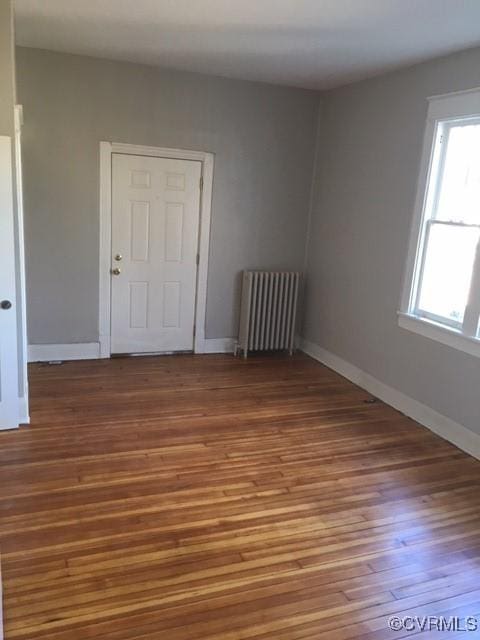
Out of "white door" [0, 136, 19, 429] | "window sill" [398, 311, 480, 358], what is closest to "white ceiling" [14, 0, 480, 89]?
"white door" [0, 136, 19, 429]

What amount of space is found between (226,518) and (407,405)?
212 cm

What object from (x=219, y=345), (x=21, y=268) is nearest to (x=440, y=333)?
(x=219, y=345)

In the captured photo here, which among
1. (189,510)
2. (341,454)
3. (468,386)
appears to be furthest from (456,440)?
(189,510)

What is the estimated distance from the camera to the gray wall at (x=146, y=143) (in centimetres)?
454

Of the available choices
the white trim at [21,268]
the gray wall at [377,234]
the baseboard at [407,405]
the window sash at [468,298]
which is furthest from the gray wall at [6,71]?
the baseboard at [407,405]

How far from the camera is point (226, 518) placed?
2746 millimetres

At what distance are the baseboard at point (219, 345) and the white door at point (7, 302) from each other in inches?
93.0

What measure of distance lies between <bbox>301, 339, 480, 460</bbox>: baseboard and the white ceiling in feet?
8.56

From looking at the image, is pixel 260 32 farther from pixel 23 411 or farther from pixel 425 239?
pixel 23 411

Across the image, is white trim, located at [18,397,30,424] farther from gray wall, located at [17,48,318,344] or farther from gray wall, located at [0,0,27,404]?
gray wall, located at [17,48,318,344]

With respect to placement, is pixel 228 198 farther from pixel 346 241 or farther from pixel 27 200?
pixel 27 200

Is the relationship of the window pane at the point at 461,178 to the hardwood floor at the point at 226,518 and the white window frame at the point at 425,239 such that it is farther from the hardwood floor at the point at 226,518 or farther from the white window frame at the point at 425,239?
the hardwood floor at the point at 226,518

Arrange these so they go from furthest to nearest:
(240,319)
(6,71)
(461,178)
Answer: (240,319), (461,178), (6,71)

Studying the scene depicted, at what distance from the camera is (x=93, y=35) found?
152 inches
